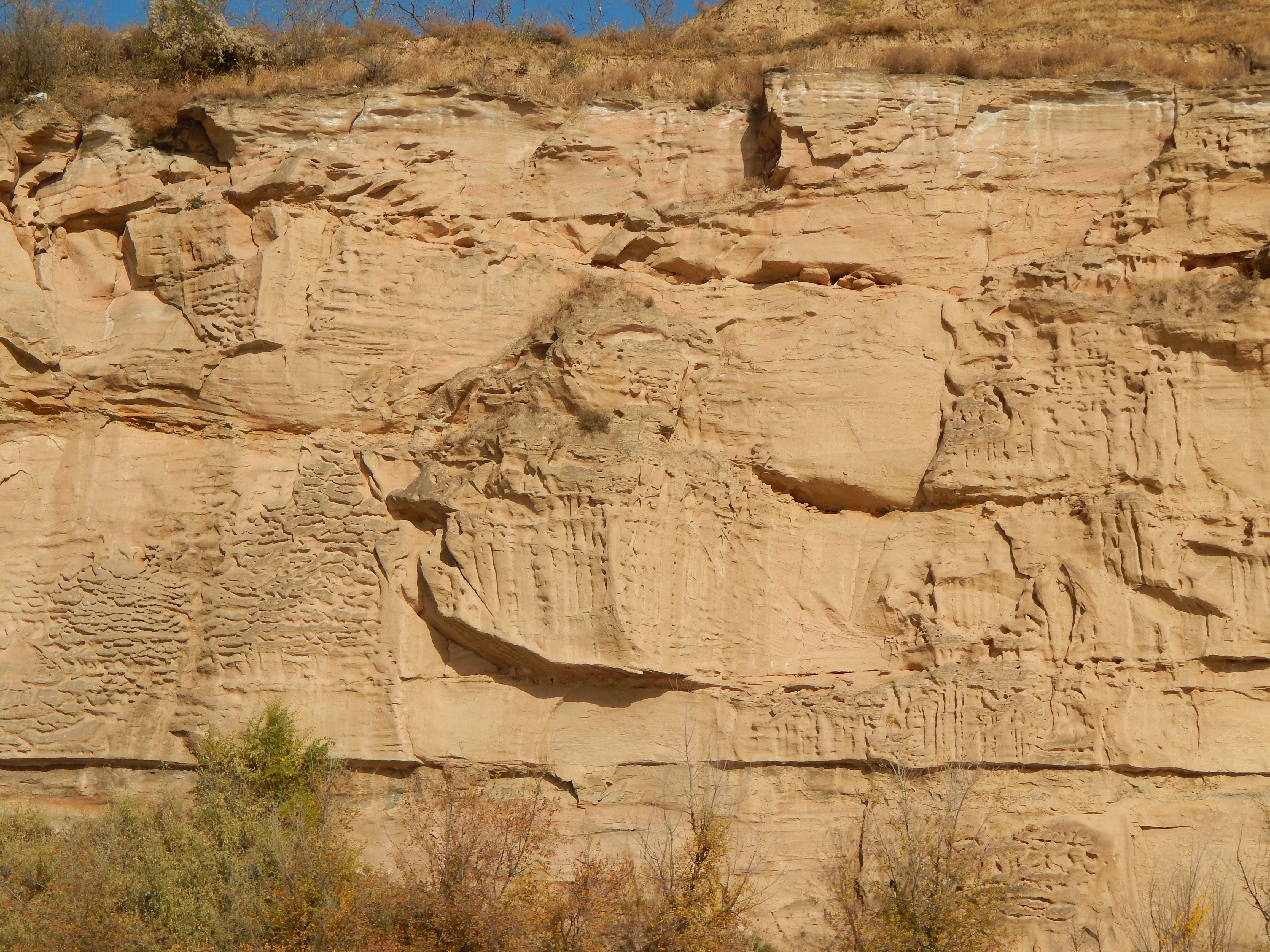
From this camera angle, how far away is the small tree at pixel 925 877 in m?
10.0

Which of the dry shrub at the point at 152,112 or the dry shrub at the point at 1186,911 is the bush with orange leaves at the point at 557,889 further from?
the dry shrub at the point at 152,112

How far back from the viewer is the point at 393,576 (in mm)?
11758

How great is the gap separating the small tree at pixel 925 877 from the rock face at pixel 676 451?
0.26 m

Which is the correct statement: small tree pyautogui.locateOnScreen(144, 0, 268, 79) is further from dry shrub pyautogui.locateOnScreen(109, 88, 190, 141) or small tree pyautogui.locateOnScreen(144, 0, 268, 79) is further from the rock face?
the rock face

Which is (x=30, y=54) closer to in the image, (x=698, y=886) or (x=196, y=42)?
(x=196, y=42)

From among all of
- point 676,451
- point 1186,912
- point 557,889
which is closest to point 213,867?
point 557,889

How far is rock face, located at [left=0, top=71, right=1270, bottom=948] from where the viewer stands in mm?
11195

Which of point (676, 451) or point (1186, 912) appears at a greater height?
point (676, 451)

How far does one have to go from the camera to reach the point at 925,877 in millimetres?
10250

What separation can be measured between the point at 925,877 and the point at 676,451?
3737 millimetres

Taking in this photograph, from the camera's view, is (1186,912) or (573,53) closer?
(1186,912)

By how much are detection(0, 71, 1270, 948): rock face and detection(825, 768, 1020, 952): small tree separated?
26 centimetres

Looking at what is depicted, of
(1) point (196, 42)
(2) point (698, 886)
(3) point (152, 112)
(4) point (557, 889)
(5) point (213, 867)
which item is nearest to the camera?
(2) point (698, 886)

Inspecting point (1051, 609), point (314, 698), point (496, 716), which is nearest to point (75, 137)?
point (314, 698)
